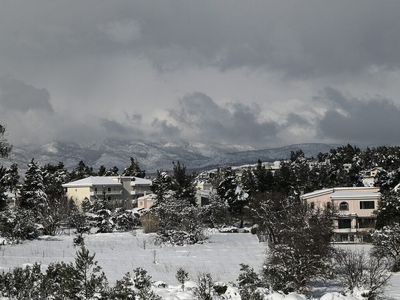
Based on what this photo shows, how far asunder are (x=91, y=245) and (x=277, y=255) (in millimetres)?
23255

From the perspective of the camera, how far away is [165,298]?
1797 centimetres

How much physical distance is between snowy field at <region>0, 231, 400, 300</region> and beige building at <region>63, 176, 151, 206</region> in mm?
33696

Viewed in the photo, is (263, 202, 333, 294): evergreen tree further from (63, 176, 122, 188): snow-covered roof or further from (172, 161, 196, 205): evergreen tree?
(63, 176, 122, 188): snow-covered roof

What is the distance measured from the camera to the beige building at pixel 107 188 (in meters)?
82.1

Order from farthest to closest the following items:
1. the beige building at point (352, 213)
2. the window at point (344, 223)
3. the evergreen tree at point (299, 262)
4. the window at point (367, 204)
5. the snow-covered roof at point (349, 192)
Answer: the snow-covered roof at point (349, 192) < the window at point (367, 204) < the window at point (344, 223) < the beige building at point (352, 213) < the evergreen tree at point (299, 262)

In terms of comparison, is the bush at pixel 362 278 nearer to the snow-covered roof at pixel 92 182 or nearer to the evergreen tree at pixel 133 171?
the snow-covered roof at pixel 92 182

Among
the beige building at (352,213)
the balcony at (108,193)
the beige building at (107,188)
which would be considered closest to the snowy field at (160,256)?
the beige building at (352,213)

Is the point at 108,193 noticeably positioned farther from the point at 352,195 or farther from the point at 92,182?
the point at 352,195

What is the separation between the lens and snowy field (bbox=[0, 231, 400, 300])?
2452cm

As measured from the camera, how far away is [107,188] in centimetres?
8556

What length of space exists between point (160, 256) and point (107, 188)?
52.1m

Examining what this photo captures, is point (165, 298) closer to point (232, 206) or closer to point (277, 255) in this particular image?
point (277, 255)

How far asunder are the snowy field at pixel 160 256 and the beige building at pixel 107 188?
33.7 m

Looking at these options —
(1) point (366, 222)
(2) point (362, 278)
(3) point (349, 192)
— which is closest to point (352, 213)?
(1) point (366, 222)
